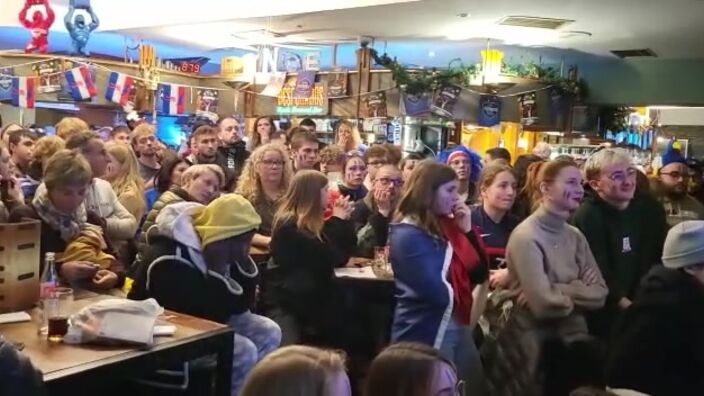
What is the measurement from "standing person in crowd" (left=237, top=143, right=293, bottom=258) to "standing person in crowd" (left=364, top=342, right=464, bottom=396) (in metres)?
2.80

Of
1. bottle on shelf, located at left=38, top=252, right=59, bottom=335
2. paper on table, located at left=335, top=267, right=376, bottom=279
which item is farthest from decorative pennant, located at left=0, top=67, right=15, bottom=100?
bottle on shelf, located at left=38, top=252, right=59, bottom=335

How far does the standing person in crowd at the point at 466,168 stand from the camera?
5.46 m

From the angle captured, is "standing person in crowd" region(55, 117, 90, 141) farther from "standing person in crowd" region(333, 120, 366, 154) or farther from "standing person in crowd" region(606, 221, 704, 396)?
"standing person in crowd" region(606, 221, 704, 396)

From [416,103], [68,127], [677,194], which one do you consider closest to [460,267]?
[677,194]

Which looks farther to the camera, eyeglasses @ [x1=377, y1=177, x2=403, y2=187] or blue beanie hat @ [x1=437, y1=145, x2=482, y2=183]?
blue beanie hat @ [x1=437, y1=145, x2=482, y2=183]

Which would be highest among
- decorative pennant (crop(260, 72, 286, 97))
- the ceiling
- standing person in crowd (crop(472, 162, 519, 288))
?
the ceiling

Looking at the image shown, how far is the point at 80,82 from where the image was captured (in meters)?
9.05

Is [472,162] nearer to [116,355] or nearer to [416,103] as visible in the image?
[116,355]

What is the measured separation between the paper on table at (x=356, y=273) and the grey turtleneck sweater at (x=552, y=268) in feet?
3.14

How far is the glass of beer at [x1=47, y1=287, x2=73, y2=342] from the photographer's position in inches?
102

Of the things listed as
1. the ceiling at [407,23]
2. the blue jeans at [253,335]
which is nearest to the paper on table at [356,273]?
the blue jeans at [253,335]

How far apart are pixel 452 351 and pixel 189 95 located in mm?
8984

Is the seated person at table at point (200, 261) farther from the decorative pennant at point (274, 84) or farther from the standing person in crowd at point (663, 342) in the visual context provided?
the decorative pennant at point (274, 84)

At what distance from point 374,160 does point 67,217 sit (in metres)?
2.80
